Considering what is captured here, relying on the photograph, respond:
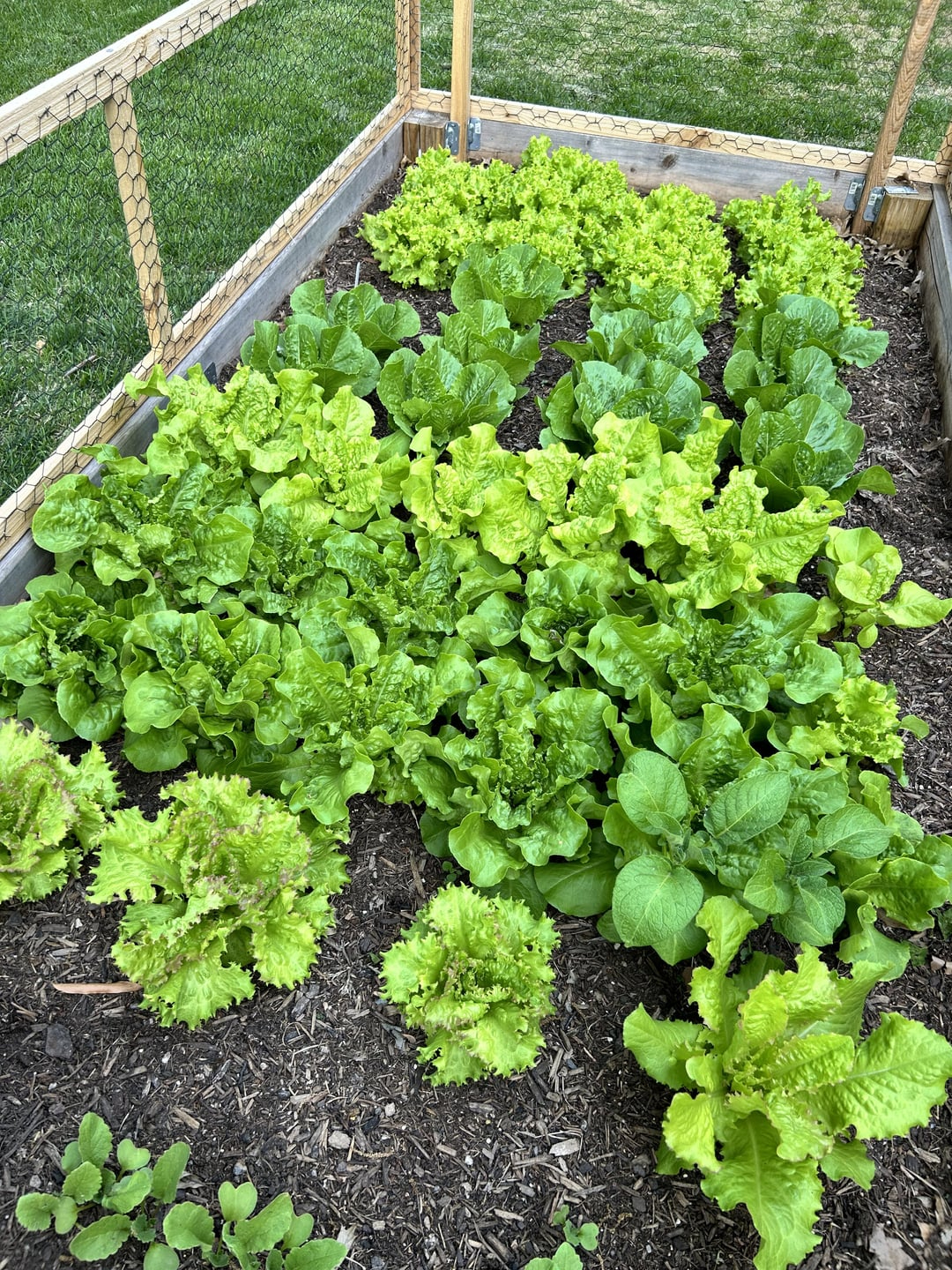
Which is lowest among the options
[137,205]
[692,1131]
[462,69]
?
[692,1131]

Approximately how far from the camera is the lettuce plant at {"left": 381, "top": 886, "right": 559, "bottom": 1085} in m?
2.28

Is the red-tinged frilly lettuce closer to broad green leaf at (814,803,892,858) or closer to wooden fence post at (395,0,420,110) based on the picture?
broad green leaf at (814,803,892,858)

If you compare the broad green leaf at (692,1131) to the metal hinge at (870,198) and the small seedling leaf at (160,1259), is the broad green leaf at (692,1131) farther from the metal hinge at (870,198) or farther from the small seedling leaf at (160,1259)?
the metal hinge at (870,198)

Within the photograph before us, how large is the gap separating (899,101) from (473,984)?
17.1 ft

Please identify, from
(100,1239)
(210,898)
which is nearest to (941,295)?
(210,898)

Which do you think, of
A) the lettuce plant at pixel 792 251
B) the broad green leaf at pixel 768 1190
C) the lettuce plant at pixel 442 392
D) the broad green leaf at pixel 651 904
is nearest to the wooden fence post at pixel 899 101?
the lettuce plant at pixel 792 251

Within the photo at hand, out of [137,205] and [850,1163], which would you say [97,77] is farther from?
[850,1163]

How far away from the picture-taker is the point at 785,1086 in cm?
210

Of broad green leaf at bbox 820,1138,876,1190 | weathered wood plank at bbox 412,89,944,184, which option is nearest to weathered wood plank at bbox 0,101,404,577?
weathered wood plank at bbox 412,89,944,184

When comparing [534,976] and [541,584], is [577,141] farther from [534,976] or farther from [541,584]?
[534,976]

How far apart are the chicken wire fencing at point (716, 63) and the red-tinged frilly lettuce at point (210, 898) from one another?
20.7 ft

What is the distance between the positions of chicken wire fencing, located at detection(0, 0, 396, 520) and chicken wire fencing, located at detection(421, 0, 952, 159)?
0.96m

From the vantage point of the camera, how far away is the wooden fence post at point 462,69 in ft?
16.5

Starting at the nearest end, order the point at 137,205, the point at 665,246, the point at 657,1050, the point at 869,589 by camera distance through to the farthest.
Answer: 1. the point at 657,1050
2. the point at 869,589
3. the point at 137,205
4. the point at 665,246
